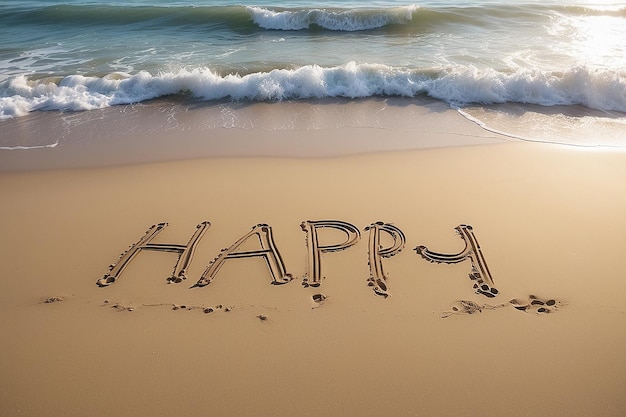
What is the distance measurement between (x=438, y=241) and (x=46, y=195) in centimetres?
481

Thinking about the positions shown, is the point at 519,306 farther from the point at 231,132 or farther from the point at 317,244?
the point at 231,132

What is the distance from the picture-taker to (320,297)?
360 centimetres

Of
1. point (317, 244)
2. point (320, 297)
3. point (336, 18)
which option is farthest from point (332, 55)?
point (320, 297)

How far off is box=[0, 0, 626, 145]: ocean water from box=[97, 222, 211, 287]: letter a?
466cm

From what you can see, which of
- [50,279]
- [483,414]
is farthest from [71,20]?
[483,414]

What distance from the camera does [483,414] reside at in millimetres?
2719

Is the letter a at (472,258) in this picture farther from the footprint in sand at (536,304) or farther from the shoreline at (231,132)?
the shoreline at (231,132)

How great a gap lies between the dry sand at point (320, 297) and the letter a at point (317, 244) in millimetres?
50

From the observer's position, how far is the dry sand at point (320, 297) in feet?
9.39

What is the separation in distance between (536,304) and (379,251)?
1.43m

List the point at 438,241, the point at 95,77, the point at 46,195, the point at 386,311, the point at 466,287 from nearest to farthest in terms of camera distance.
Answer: the point at 386,311, the point at 466,287, the point at 438,241, the point at 46,195, the point at 95,77

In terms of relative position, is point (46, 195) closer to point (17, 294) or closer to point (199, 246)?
point (17, 294)

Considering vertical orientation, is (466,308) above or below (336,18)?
below

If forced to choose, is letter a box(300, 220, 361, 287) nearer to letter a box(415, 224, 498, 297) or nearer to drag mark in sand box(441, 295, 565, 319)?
letter a box(415, 224, 498, 297)
